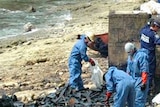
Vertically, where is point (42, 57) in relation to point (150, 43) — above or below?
below

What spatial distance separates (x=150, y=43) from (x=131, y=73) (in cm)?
110

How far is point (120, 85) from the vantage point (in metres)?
10.3

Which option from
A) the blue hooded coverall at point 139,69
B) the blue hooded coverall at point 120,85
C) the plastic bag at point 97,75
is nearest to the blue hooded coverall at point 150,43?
the blue hooded coverall at point 139,69

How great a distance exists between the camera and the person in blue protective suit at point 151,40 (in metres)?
11.7

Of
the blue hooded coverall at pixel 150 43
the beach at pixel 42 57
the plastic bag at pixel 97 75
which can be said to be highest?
the blue hooded coverall at pixel 150 43

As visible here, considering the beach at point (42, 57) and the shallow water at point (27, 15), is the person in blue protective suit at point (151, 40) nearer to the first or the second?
the beach at point (42, 57)

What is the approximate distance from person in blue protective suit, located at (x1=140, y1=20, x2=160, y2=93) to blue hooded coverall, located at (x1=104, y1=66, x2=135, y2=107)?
1.65 meters

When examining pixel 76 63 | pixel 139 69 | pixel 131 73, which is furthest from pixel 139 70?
pixel 76 63

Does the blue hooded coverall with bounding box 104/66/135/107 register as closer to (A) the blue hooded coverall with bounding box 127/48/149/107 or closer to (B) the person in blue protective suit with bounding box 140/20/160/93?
(A) the blue hooded coverall with bounding box 127/48/149/107

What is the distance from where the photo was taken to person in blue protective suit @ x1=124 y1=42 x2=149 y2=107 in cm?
1091

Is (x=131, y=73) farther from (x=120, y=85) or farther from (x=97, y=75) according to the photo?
(x=97, y=75)

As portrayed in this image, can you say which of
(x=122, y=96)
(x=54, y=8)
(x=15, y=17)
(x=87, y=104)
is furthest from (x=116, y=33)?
(x=54, y=8)

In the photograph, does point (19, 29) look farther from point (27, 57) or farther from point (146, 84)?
point (146, 84)

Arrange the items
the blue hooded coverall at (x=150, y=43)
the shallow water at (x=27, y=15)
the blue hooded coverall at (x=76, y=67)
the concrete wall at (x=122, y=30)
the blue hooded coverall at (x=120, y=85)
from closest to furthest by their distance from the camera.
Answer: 1. the blue hooded coverall at (x=120, y=85)
2. the blue hooded coverall at (x=150, y=43)
3. the blue hooded coverall at (x=76, y=67)
4. the concrete wall at (x=122, y=30)
5. the shallow water at (x=27, y=15)
